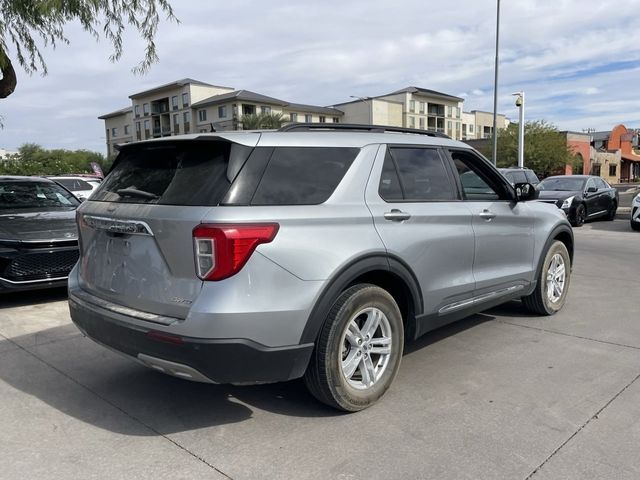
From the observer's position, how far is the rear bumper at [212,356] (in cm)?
288

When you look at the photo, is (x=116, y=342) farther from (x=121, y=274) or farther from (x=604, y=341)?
(x=604, y=341)

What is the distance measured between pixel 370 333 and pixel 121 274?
1604 millimetres

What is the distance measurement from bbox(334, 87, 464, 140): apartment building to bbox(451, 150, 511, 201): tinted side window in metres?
75.8

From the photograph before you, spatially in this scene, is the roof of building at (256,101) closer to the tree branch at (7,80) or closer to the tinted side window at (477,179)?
the tree branch at (7,80)

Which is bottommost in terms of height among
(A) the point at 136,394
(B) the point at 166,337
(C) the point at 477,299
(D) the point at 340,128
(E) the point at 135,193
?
(A) the point at 136,394

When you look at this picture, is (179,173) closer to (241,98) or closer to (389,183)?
(389,183)

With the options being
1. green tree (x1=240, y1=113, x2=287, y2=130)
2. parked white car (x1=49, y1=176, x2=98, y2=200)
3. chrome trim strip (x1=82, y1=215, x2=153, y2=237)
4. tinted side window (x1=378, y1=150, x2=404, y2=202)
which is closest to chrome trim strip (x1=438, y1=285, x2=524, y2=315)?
tinted side window (x1=378, y1=150, x2=404, y2=202)

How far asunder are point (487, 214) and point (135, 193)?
279 cm

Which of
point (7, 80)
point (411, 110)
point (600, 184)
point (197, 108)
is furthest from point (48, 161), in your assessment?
point (600, 184)

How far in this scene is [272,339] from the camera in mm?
2975

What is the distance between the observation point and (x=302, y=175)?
3.27 meters

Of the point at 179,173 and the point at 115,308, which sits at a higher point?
the point at 179,173

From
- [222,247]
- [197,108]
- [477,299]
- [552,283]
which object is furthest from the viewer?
[197,108]

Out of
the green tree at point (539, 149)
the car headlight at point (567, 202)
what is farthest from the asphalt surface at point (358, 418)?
the green tree at point (539, 149)
